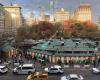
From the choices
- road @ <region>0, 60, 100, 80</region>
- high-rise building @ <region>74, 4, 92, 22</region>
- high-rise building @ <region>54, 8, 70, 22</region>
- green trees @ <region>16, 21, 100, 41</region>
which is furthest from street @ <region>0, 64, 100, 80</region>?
high-rise building @ <region>54, 8, 70, 22</region>

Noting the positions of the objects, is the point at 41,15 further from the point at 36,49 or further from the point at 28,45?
the point at 36,49

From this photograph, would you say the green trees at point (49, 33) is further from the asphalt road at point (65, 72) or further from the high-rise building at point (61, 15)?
the high-rise building at point (61, 15)

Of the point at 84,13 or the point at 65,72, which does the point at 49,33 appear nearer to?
the point at 65,72

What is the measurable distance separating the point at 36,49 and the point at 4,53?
211 inches

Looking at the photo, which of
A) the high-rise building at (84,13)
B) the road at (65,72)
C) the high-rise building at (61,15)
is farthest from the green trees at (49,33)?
the high-rise building at (61,15)

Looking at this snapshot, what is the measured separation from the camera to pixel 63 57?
43125 millimetres

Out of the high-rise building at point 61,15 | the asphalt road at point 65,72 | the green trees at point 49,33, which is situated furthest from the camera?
the high-rise building at point 61,15

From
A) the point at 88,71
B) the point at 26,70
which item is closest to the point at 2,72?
the point at 26,70

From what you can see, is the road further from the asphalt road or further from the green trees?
the green trees

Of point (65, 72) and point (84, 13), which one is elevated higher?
point (84, 13)

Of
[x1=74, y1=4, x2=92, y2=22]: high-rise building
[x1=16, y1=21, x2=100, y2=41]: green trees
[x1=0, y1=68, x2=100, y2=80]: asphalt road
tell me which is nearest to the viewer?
[x1=0, y1=68, x2=100, y2=80]: asphalt road

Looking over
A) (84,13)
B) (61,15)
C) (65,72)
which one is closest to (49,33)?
(65,72)

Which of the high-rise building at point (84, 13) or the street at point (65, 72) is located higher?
the high-rise building at point (84, 13)

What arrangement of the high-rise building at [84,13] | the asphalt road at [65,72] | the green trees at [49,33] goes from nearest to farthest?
the asphalt road at [65,72] → the green trees at [49,33] → the high-rise building at [84,13]
